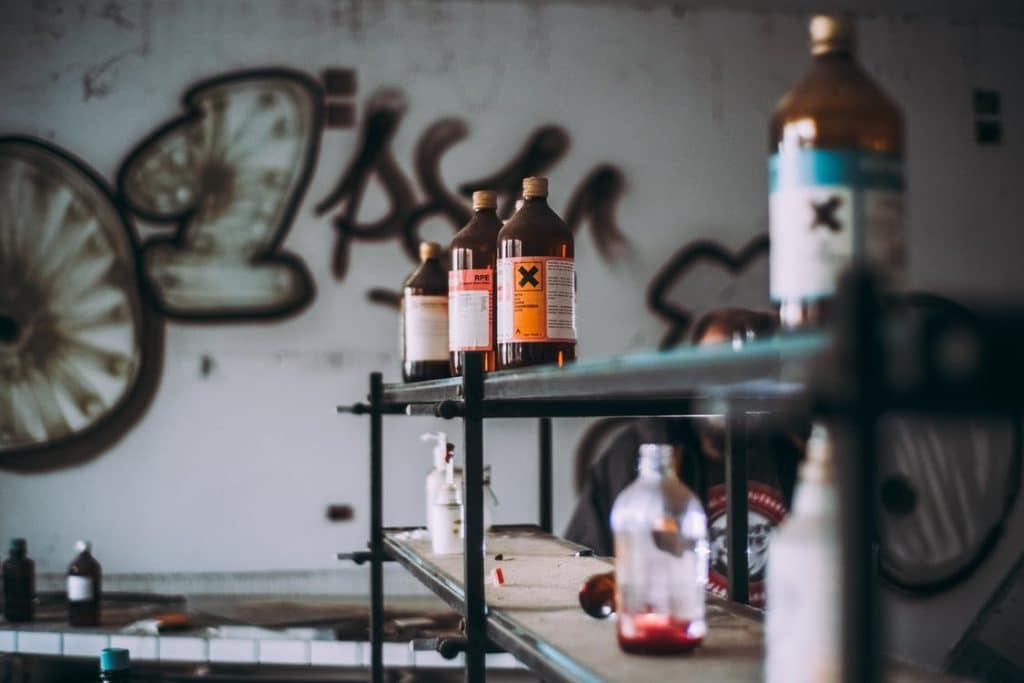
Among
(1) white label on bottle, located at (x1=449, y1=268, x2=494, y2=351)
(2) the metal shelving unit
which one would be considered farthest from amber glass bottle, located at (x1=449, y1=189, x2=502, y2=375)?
(2) the metal shelving unit

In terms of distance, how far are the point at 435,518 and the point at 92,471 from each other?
69.9 inches

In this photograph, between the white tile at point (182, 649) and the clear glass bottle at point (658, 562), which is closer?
the clear glass bottle at point (658, 562)

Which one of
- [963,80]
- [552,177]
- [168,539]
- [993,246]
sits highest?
[963,80]

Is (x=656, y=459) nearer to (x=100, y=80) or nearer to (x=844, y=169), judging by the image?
(x=844, y=169)

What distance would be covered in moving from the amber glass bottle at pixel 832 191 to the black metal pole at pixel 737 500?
0.59 m

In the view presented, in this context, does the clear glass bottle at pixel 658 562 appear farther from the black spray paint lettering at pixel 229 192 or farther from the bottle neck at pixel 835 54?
the black spray paint lettering at pixel 229 192

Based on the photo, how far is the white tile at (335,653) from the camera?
8.38 feet

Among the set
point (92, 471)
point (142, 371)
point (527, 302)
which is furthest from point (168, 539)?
point (527, 302)

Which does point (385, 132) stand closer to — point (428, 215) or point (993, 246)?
point (428, 215)

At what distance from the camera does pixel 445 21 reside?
332 centimetres

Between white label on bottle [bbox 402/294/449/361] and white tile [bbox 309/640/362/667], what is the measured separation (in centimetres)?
107

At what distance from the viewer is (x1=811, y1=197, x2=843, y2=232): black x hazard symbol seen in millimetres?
705

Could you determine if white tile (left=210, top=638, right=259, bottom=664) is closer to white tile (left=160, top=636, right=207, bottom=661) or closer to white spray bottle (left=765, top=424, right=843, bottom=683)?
white tile (left=160, top=636, right=207, bottom=661)

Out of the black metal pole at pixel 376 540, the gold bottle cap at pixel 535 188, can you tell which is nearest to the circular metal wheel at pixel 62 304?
the black metal pole at pixel 376 540
